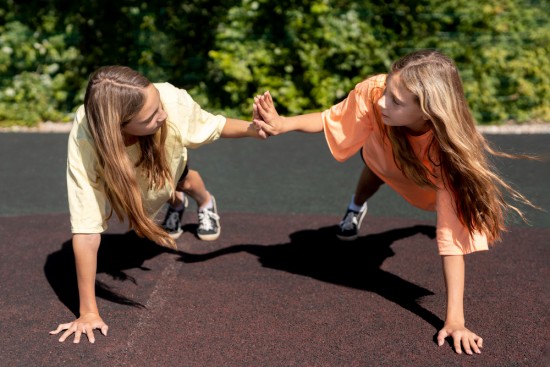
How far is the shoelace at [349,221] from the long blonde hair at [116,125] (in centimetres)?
144

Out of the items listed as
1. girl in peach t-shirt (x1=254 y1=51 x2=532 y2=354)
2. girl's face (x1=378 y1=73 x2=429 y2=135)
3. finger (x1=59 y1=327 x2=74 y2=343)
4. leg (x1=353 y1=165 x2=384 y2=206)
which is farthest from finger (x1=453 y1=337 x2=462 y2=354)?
finger (x1=59 y1=327 x2=74 y2=343)

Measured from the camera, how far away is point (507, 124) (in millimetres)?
7078

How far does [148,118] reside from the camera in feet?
9.40

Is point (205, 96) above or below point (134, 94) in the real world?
below

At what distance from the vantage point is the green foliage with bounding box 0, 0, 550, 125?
274 inches

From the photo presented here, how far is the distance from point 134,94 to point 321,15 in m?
4.45

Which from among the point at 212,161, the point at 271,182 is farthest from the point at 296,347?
the point at 212,161

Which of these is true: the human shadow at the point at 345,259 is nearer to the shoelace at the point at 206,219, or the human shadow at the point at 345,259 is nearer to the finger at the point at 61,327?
the shoelace at the point at 206,219

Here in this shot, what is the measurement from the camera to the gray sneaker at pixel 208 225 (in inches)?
163

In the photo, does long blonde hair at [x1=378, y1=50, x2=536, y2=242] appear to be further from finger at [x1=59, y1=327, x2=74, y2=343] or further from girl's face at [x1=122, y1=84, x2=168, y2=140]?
finger at [x1=59, y1=327, x2=74, y2=343]

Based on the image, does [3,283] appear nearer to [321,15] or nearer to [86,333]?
[86,333]

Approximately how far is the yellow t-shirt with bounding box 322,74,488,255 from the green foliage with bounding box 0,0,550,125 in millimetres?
3704

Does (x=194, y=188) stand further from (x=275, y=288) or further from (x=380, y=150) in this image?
(x=380, y=150)

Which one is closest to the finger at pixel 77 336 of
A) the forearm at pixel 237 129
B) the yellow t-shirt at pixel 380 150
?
the forearm at pixel 237 129
